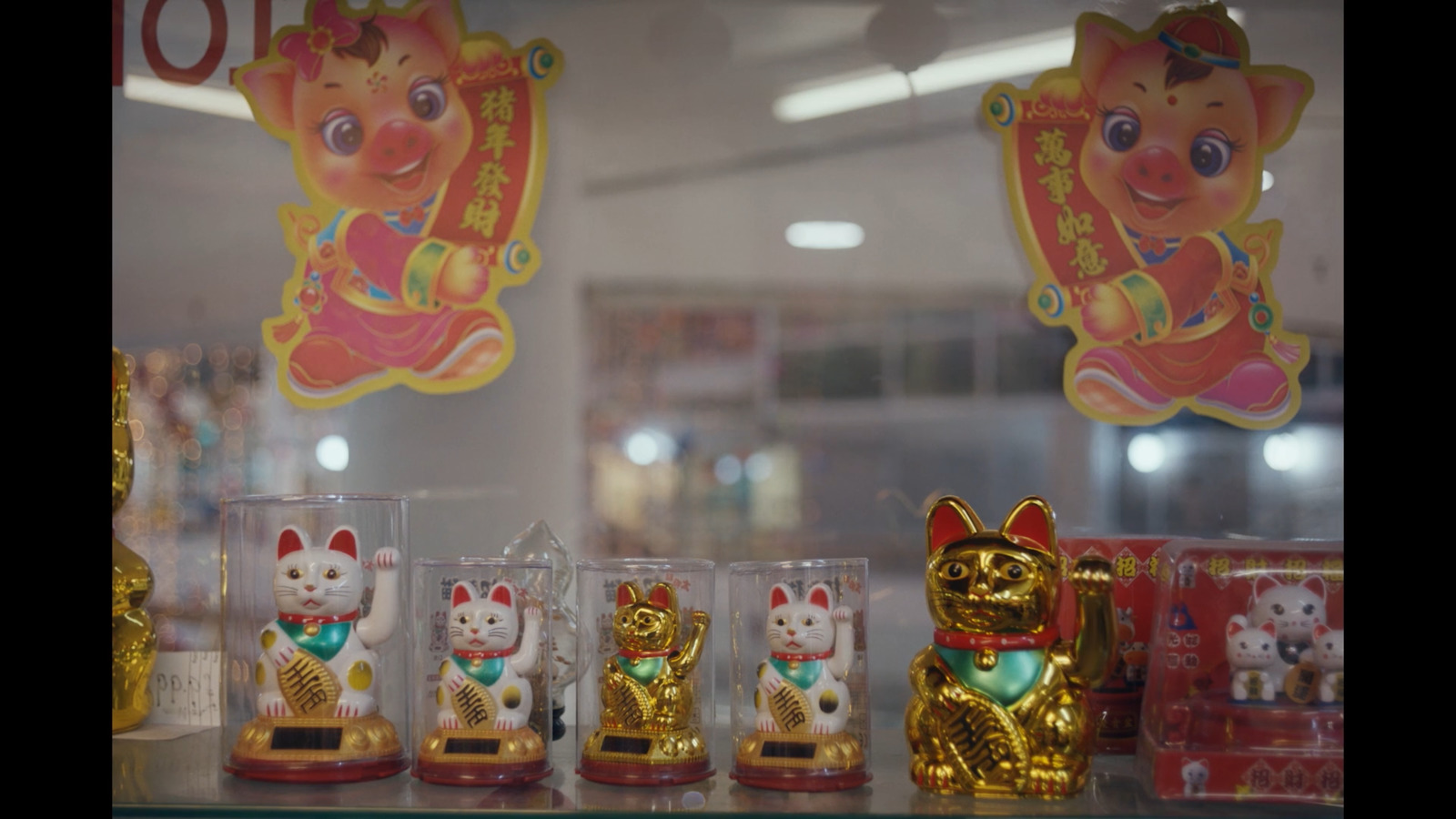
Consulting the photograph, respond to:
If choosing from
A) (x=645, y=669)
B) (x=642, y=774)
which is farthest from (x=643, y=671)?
(x=642, y=774)

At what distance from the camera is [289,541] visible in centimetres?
157

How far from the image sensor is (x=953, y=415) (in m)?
1.84

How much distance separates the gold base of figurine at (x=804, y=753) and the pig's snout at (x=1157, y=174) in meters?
0.92

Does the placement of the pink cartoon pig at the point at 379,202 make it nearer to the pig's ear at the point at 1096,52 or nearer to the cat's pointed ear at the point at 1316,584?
the pig's ear at the point at 1096,52

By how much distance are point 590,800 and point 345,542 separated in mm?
448

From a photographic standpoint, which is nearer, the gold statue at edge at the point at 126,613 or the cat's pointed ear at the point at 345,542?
the cat's pointed ear at the point at 345,542

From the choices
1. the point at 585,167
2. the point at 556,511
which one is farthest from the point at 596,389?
the point at 585,167

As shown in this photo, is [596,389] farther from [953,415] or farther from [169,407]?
[169,407]

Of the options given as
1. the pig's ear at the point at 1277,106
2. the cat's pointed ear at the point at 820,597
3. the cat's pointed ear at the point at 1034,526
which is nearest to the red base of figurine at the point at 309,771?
the cat's pointed ear at the point at 820,597

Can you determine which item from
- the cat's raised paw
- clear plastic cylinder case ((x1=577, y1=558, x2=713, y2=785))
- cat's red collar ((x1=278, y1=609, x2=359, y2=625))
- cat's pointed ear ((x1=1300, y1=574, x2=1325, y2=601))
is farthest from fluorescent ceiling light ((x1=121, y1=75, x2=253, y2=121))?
cat's pointed ear ((x1=1300, y1=574, x2=1325, y2=601))

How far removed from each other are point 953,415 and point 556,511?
60 cm

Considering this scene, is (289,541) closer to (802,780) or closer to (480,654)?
(480,654)

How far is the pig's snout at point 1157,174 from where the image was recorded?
1.85 m

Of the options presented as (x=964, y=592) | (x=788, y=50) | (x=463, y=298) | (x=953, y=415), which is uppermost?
(x=788, y=50)
